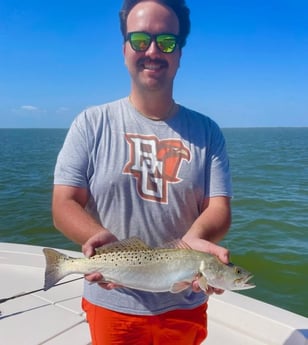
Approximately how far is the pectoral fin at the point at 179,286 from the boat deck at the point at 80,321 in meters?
1.81

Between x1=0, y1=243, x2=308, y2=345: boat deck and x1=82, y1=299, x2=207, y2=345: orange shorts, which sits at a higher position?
x1=82, y1=299, x2=207, y2=345: orange shorts

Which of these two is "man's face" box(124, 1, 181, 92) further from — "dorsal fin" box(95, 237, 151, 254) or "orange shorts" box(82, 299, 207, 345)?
"orange shorts" box(82, 299, 207, 345)

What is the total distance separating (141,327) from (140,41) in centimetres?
173

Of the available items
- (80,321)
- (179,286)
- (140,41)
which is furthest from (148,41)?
(80,321)

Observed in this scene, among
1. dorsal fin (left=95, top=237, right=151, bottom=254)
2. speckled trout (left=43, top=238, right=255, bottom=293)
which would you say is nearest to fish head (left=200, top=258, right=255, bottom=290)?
speckled trout (left=43, top=238, right=255, bottom=293)

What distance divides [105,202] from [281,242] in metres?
10.4

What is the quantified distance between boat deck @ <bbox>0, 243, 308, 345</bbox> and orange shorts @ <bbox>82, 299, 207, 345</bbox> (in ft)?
4.90

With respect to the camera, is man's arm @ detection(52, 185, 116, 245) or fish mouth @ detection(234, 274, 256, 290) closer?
man's arm @ detection(52, 185, 116, 245)

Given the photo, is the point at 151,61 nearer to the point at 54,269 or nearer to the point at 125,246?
the point at 125,246

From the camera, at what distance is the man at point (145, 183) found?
7.78ft

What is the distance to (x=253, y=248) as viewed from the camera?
11.2 m

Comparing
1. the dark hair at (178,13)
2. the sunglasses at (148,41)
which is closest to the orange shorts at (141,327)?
the sunglasses at (148,41)

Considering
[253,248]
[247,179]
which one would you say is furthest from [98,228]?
[247,179]

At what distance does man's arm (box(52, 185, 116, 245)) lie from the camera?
2266 millimetres
